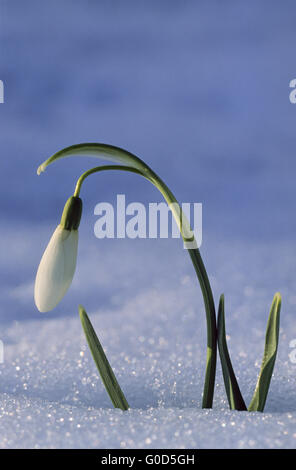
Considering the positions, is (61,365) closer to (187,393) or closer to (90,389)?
(90,389)

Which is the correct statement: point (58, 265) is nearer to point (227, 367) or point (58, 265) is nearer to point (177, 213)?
point (177, 213)

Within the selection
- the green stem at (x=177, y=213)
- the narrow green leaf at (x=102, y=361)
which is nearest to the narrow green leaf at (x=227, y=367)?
the green stem at (x=177, y=213)

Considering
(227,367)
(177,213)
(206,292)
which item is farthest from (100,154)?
(227,367)

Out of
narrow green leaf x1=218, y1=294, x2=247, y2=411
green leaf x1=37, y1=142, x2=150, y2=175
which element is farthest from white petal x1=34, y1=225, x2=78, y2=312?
narrow green leaf x1=218, y1=294, x2=247, y2=411

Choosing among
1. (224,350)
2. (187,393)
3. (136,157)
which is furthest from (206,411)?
(136,157)

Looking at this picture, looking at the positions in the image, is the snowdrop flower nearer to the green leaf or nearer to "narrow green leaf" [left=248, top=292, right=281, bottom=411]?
the green leaf
